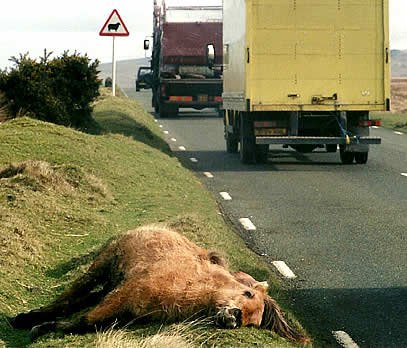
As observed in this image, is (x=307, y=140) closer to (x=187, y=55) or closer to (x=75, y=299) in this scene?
(x=75, y=299)

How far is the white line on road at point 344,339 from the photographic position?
257 inches

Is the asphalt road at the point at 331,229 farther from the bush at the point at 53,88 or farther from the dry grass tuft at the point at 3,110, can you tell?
the dry grass tuft at the point at 3,110

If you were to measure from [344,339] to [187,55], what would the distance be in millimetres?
30454

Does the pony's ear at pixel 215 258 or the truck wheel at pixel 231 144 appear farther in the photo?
the truck wheel at pixel 231 144

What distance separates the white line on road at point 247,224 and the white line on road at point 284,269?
2.07m

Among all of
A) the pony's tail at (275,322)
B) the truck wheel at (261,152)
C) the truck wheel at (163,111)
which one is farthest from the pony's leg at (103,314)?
the truck wheel at (163,111)

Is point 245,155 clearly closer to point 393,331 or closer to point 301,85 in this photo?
point 301,85

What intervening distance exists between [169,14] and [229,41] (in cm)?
1424

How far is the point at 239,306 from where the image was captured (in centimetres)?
556

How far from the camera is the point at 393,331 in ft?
22.5

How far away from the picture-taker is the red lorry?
1423 inches

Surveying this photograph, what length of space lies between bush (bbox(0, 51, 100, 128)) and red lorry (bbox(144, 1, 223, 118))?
51.1 feet

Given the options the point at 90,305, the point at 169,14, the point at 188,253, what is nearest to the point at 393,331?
the point at 188,253

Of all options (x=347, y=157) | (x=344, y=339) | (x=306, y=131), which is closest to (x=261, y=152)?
(x=306, y=131)
